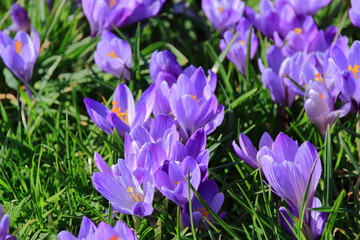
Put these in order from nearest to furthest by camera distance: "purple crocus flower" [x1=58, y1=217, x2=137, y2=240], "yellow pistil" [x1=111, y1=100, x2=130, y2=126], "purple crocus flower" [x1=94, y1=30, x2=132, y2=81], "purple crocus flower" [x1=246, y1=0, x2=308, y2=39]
→ "purple crocus flower" [x1=58, y1=217, x2=137, y2=240], "yellow pistil" [x1=111, y1=100, x2=130, y2=126], "purple crocus flower" [x1=94, y1=30, x2=132, y2=81], "purple crocus flower" [x1=246, y1=0, x2=308, y2=39]

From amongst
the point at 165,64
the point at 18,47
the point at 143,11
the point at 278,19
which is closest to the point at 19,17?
the point at 18,47

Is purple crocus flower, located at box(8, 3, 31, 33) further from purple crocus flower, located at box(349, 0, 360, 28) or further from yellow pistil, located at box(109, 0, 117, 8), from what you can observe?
purple crocus flower, located at box(349, 0, 360, 28)

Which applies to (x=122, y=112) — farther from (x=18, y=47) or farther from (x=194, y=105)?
(x=18, y=47)

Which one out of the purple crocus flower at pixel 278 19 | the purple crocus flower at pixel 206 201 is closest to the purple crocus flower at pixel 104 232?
the purple crocus flower at pixel 206 201

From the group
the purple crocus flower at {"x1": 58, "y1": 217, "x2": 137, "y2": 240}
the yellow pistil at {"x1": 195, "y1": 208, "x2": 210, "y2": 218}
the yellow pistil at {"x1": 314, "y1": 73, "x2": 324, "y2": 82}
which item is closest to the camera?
the purple crocus flower at {"x1": 58, "y1": 217, "x2": 137, "y2": 240}

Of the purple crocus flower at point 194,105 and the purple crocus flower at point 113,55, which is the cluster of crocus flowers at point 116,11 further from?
the purple crocus flower at point 194,105

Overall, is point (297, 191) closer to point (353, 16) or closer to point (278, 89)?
point (278, 89)

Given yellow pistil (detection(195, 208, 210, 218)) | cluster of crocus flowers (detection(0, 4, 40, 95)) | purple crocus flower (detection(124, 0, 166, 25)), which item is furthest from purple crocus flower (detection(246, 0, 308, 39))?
yellow pistil (detection(195, 208, 210, 218))
